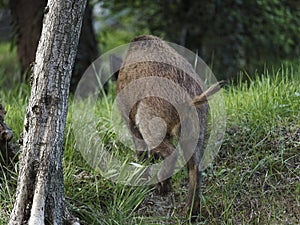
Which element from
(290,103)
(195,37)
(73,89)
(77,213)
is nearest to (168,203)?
(77,213)

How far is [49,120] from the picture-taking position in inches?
126

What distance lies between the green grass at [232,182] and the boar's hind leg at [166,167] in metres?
0.06

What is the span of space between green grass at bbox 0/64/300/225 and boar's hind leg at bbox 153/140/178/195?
0.06 metres

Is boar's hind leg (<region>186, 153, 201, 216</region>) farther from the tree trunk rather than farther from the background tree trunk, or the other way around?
the background tree trunk

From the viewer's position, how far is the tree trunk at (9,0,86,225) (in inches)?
124

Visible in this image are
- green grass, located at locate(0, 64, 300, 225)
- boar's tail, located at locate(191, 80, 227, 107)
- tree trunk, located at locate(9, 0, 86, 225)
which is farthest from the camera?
green grass, located at locate(0, 64, 300, 225)

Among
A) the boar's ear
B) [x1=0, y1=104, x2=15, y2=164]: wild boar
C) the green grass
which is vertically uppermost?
the boar's ear

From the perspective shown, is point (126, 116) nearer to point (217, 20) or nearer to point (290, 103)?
point (290, 103)

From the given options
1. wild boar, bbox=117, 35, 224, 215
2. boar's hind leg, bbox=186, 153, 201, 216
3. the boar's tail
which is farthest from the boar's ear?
boar's hind leg, bbox=186, 153, 201, 216

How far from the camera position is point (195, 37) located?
6.96m

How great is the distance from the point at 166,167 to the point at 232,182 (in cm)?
45

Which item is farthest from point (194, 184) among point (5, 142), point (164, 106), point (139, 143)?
point (5, 142)

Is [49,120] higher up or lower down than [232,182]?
higher up

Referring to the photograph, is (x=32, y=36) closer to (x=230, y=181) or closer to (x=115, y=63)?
(x=115, y=63)
